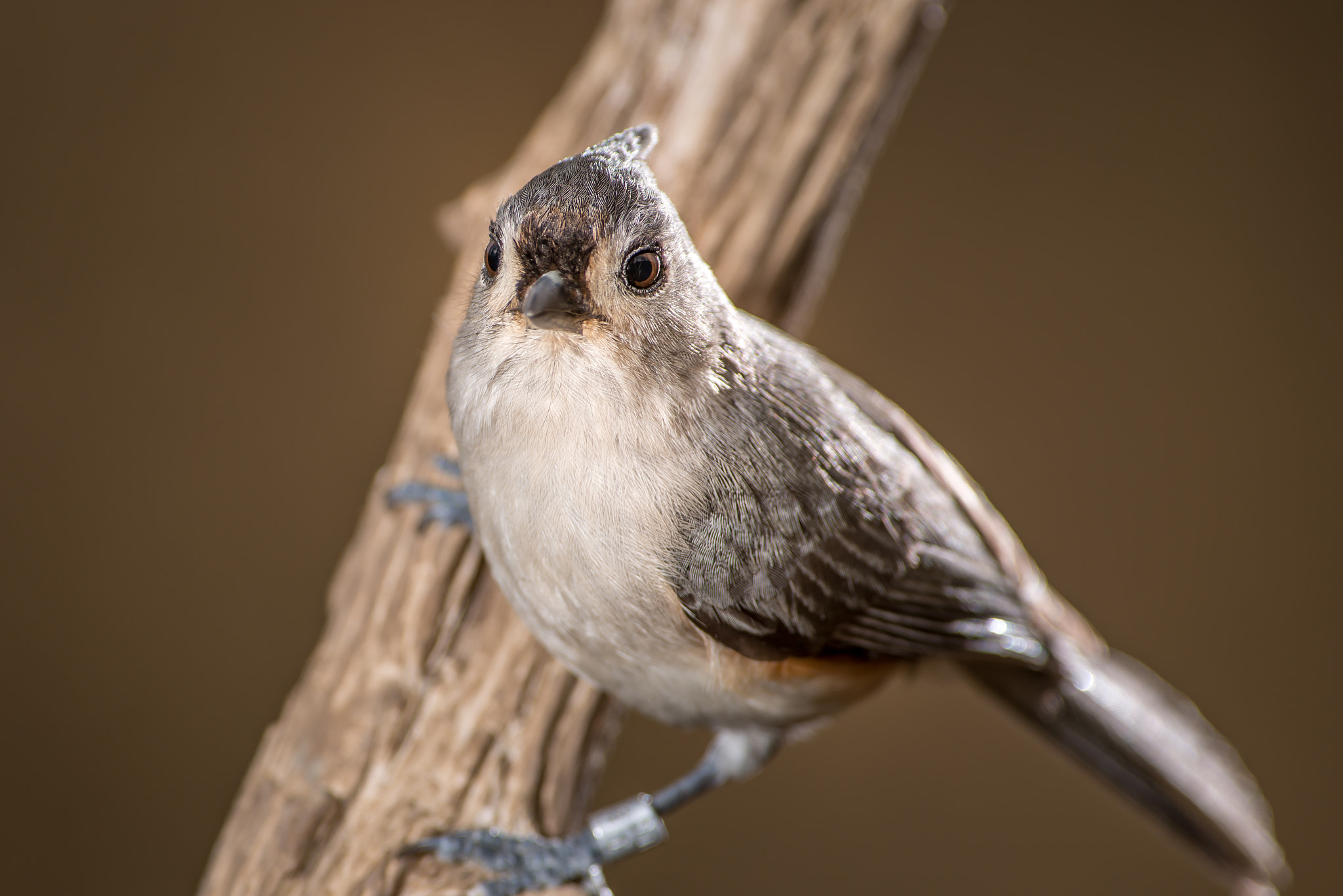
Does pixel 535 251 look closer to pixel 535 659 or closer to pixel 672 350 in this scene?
pixel 672 350


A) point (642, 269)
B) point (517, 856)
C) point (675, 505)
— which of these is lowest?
point (517, 856)

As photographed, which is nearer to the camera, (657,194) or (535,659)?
(657,194)

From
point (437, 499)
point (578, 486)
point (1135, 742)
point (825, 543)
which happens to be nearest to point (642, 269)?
point (578, 486)

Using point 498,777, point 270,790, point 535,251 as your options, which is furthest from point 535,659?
point 535,251

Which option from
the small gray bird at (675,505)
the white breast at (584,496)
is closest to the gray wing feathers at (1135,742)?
the small gray bird at (675,505)

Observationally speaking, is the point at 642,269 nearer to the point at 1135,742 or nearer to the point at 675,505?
the point at 675,505

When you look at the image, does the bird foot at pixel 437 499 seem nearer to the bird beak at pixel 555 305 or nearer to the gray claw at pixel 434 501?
the gray claw at pixel 434 501
